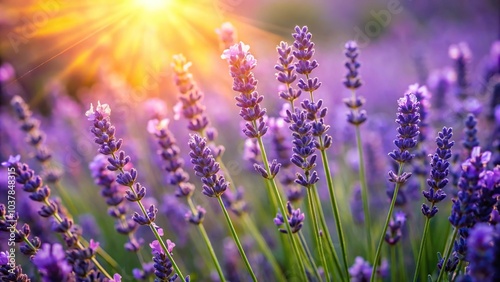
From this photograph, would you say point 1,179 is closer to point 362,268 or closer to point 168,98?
point 362,268

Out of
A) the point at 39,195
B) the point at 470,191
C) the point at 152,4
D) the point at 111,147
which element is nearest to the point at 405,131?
the point at 470,191

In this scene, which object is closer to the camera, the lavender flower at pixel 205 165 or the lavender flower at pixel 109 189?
the lavender flower at pixel 205 165

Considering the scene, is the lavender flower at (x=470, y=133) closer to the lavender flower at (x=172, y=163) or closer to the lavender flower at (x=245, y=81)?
the lavender flower at (x=245, y=81)

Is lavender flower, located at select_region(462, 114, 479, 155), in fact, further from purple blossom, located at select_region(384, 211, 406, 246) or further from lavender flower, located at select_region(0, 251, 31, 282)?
lavender flower, located at select_region(0, 251, 31, 282)

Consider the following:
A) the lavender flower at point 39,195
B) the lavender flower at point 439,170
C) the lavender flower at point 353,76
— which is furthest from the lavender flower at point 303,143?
the lavender flower at point 39,195

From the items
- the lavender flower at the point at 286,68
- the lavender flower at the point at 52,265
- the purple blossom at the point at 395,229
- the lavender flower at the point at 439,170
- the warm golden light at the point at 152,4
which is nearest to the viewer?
the lavender flower at the point at 52,265

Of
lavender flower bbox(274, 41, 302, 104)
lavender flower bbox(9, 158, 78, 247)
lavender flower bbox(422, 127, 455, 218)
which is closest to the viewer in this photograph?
lavender flower bbox(422, 127, 455, 218)

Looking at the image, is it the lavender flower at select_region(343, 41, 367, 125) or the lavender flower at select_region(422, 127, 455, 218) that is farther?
the lavender flower at select_region(343, 41, 367, 125)

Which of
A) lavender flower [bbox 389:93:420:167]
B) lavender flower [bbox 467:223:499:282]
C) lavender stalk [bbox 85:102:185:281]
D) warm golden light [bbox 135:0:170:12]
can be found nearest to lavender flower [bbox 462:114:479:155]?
lavender flower [bbox 389:93:420:167]

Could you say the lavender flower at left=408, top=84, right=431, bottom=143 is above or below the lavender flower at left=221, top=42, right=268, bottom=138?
above

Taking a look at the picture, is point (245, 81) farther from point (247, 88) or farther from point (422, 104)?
point (422, 104)
